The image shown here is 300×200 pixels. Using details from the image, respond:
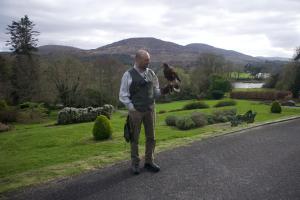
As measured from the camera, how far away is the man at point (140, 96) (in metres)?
5.78

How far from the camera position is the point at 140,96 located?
5.83m

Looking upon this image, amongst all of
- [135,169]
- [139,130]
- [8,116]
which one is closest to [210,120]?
[139,130]

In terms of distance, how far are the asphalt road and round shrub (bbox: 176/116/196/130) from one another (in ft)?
22.6

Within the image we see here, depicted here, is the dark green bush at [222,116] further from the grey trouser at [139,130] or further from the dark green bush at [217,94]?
the dark green bush at [217,94]

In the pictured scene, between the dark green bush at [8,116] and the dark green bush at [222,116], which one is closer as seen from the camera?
the dark green bush at [222,116]

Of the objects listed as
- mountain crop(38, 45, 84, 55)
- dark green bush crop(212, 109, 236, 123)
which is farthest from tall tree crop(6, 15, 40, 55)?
dark green bush crop(212, 109, 236, 123)

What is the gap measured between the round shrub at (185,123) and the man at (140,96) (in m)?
8.93

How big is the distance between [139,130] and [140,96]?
0.63 metres

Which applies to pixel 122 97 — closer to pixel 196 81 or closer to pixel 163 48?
pixel 196 81

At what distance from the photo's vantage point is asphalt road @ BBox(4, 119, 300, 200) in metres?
4.85

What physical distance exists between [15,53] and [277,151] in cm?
4461

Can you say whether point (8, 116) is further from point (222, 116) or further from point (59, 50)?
point (59, 50)

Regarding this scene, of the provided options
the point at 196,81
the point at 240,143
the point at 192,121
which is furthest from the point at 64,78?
the point at 240,143

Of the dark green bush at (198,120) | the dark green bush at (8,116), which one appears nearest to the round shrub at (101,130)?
the dark green bush at (198,120)
